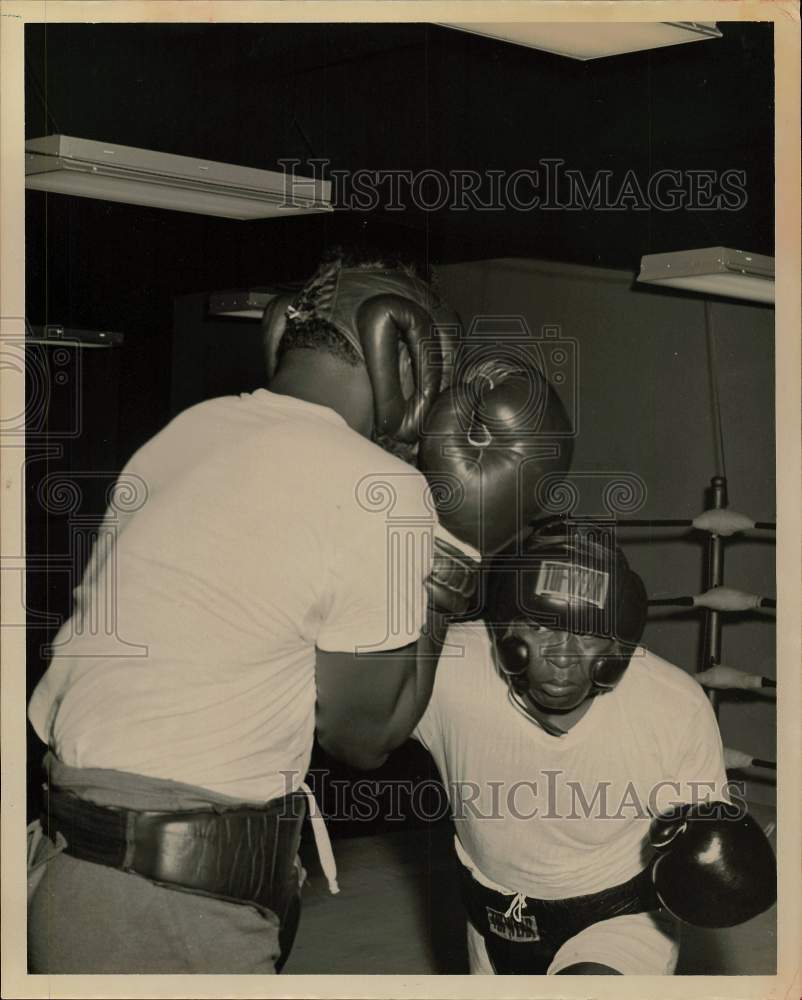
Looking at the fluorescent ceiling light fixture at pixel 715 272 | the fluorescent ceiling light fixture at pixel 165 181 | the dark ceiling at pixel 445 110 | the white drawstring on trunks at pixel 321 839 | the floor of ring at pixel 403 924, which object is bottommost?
the floor of ring at pixel 403 924

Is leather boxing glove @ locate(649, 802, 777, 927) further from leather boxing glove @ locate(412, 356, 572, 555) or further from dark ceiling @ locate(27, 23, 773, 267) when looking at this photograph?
dark ceiling @ locate(27, 23, 773, 267)

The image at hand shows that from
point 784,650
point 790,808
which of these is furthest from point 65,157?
point 790,808

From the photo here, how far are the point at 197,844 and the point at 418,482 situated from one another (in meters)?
0.73

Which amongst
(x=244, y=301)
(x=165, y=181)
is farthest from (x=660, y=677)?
(x=165, y=181)

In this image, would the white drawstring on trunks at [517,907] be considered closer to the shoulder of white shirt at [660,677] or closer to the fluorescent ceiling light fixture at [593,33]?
the shoulder of white shirt at [660,677]

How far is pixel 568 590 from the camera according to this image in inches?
88.7

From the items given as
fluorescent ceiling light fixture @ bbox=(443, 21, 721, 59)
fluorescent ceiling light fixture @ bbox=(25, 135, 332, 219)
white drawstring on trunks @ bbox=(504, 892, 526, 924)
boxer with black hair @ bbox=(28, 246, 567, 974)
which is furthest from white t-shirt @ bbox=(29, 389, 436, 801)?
fluorescent ceiling light fixture @ bbox=(443, 21, 721, 59)

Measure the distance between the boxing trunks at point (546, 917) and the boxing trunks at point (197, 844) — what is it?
39 centimetres

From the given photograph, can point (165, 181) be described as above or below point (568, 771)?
above

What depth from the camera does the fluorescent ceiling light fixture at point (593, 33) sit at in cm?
224

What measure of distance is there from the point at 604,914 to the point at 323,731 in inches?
24.4

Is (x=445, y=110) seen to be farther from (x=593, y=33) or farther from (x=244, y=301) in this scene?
(x=244, y=301)

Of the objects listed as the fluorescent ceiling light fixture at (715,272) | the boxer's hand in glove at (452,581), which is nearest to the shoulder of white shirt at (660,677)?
the boxer's hand in glove at (452,581)

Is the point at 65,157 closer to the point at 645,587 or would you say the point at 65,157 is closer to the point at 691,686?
the point at 645,587
